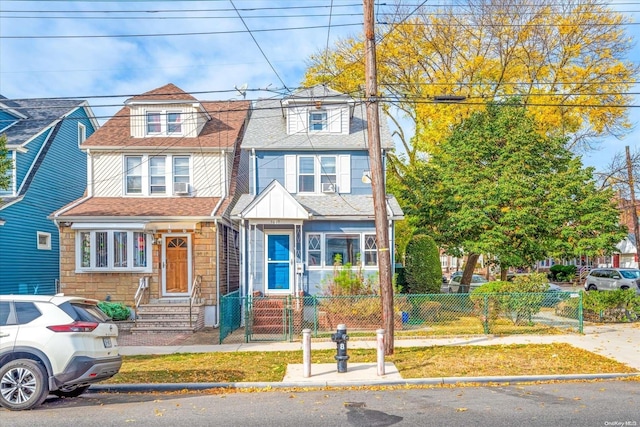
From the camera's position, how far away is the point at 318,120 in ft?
69.5

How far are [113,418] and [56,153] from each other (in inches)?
750

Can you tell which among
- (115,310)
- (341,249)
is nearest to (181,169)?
(115,310)

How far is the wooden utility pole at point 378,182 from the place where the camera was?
40.4 ft

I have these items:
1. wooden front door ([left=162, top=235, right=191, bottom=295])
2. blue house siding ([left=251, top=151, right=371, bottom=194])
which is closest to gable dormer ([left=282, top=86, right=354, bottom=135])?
blue house siding ([left=251, top=151, right=371, bottom=194])

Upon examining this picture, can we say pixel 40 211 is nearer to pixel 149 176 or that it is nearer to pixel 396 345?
pixel 149 176

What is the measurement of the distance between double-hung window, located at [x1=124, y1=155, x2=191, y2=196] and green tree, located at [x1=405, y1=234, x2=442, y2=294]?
9.11 metres

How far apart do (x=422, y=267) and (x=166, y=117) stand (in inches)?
457

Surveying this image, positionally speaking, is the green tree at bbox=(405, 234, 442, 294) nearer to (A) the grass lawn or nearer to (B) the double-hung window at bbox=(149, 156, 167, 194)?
(A) the grass lawn

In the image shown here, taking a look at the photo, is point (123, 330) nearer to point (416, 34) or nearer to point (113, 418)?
point (113, 418)

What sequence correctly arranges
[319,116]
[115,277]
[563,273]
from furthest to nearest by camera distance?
[563,273], [319,116], [115,277]

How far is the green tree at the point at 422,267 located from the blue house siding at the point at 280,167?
2.84 meters

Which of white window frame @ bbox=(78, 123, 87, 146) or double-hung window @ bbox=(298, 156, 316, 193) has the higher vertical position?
white window frame @ bbox=(78, 123, 87, 146)

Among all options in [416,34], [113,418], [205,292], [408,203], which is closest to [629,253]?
[416,34]

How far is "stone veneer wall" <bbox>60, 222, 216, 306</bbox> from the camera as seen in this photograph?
19016 millimetres
